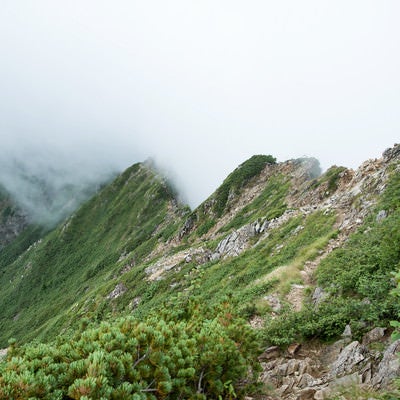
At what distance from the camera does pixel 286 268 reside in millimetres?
20922

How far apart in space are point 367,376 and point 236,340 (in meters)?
3.64

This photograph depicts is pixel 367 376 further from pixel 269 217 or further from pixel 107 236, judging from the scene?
pixel 107 236

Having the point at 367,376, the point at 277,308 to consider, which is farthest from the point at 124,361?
the point at 277,308

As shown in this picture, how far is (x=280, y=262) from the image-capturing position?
85.0 ft

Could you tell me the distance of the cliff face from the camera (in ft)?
35.6

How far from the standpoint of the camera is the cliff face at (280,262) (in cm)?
1084

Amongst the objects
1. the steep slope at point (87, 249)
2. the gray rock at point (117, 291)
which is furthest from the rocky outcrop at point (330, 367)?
the steep slope at point (87, 249)

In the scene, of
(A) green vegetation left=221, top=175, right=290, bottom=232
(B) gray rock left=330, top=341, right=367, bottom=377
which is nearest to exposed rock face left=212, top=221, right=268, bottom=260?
(A) green vegetation left=221, top=175, right=290, bottom=232

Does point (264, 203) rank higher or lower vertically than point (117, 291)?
lower

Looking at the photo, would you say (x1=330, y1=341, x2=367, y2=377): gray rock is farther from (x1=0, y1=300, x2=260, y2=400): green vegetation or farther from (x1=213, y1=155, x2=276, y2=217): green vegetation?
(x1=213, y1=155, x2=276, y2=217): green vegetation

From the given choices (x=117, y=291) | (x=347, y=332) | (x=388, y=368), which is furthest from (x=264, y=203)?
(x=388, y=368)

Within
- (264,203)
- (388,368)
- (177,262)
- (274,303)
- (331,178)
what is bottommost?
(264,203)

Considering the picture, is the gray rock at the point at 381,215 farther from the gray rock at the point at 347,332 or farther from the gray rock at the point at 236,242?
the gray rock at the point at 236,242

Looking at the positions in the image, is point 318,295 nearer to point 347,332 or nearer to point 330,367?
point 347,332
